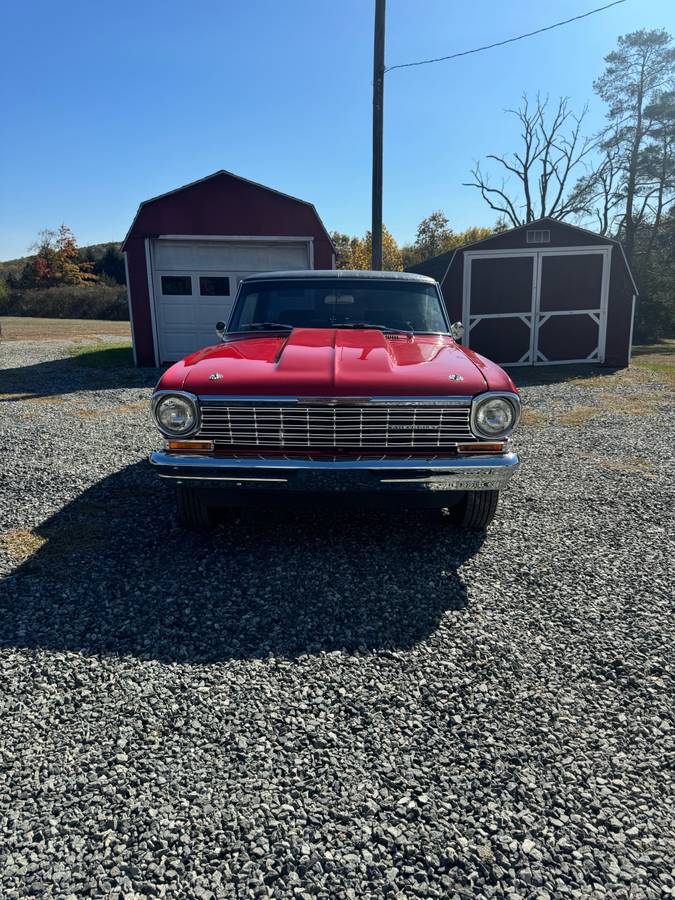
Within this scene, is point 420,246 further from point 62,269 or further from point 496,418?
point 496,418

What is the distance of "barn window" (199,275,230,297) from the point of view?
12.9 metres

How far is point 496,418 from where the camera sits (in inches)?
131

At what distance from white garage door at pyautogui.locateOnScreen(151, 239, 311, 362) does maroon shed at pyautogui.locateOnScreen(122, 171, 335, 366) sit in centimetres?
2

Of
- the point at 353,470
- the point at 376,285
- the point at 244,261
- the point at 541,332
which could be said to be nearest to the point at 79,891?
the point at 353,470

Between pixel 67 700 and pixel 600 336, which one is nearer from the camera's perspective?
pixel 67 700

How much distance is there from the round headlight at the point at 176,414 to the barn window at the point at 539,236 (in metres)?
11.7

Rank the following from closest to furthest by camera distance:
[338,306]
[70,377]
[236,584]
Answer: [236,584], [338,306], [70,377]

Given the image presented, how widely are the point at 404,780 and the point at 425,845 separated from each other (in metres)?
0.24

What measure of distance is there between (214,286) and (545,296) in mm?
7388

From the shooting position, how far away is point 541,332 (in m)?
13.6

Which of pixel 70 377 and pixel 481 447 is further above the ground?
pixel 481 447

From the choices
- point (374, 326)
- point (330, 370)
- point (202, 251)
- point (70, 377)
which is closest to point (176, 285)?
point (202, 251)

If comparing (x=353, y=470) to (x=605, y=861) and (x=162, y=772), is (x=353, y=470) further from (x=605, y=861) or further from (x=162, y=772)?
(x=605, y=861)

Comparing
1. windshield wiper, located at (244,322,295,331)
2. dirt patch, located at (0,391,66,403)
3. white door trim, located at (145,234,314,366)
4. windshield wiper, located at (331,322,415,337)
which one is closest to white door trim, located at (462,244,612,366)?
white door trim, located at (145,234,314,366)
